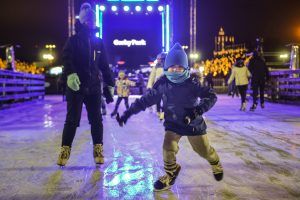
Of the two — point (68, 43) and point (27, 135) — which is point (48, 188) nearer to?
point (68, 43)

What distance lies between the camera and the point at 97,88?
4422 millimetres

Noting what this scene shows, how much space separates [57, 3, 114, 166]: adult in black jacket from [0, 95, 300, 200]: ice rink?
0.30 meters

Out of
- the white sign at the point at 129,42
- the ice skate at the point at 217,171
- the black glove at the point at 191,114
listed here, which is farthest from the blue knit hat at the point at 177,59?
the white sign at the point at 129,42

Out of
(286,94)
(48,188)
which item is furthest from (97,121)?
(286,94)

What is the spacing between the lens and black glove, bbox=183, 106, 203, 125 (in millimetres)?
3271

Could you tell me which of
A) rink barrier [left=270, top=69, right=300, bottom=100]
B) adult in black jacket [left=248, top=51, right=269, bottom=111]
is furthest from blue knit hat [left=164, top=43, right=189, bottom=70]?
rink barrier [left=270, top=69, right=300, bottom=100]

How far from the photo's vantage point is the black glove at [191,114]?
327 centimetres

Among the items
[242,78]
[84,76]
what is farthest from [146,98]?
[242,78]

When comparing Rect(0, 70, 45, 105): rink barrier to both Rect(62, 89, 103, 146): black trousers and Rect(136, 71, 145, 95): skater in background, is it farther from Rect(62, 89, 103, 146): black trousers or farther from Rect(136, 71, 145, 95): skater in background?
Rect(62, 89, 103, 146): black trousers

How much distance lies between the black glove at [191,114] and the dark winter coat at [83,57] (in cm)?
133

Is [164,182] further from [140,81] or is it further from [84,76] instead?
[140,81]

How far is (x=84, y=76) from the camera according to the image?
4.33 meters

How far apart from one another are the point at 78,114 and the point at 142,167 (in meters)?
0.81

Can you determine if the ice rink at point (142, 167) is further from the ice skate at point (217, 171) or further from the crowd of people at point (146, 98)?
the crowd of people at point (146, 98)
